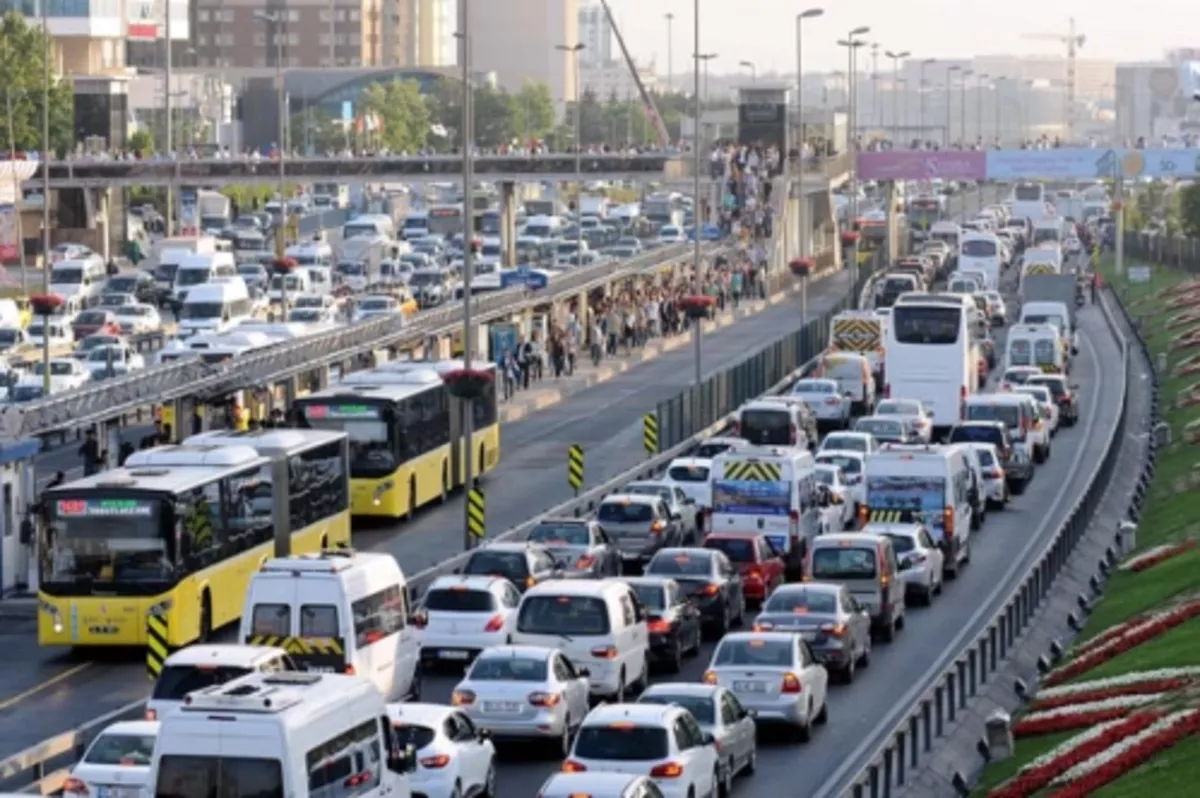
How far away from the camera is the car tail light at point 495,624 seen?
3775 cm

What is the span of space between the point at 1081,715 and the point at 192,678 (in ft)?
31.0

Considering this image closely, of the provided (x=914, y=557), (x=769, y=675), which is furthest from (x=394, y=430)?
(x=769, y=675)

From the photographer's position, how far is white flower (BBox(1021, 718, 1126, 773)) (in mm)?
30516

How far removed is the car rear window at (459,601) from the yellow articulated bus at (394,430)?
14.4m

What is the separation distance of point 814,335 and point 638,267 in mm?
21518

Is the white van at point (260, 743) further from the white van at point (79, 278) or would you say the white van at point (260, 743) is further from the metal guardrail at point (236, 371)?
the white van at point (79, 278)

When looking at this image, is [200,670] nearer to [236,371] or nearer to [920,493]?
[920,493]

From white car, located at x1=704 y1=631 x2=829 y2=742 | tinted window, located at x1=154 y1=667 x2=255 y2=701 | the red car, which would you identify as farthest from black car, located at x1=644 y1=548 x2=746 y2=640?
tinted window, located at x1=154 y1=667 x2=255 y2=701

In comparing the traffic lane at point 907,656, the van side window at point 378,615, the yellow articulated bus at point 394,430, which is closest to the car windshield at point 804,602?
the traffic lane at point 907,656

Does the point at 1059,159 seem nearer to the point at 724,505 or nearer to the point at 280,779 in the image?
the point at 724,505

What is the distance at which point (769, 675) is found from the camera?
113 ft

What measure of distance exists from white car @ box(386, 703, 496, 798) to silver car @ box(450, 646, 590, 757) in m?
2.67

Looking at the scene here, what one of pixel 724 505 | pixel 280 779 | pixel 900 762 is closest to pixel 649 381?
pixel 724 505

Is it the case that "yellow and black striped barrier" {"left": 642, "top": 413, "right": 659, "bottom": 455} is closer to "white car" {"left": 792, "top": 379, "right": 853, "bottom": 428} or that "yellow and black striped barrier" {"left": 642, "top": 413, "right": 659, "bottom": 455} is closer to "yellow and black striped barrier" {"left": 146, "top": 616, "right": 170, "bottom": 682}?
"white car" {"left": 792, "top": 379, "right": 853, "bottom": 428}
